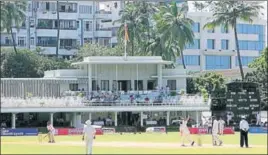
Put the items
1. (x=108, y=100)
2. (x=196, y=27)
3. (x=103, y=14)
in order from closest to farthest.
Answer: (x=108, y=100)
(x=196, y=27)
(x=103, y=14)

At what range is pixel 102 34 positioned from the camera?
130m

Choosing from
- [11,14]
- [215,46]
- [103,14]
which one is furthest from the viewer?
[103,14]

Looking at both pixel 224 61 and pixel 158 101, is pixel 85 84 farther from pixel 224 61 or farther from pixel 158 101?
pixel 224 61

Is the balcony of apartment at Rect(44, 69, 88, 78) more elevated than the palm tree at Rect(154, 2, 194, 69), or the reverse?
the palm tree at Rect(154, 2, 194, 69)

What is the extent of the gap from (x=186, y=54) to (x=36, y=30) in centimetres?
2652

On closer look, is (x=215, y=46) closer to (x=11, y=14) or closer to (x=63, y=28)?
(x=63, y=28)

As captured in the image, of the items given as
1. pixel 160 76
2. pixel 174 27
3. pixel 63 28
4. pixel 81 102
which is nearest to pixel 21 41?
pixel 63 28

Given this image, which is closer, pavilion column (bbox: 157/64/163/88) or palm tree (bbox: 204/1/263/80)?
pavilion column (bbox: 157/64/163/88)

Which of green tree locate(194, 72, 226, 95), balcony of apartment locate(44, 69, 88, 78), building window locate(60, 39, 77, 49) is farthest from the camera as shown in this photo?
building window locate(60, 39, 77, 49)

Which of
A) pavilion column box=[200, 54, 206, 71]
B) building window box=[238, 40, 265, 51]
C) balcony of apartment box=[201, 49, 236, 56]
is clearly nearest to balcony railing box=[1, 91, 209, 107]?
pavilion column box=[200, 54, 206, 71]

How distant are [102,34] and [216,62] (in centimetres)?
2071

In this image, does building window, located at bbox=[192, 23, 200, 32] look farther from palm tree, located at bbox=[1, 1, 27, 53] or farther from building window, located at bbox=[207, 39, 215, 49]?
palm tree, located at bbox=[1, 1, 27, 53]

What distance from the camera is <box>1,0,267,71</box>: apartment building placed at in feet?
398

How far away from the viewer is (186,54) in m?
128
